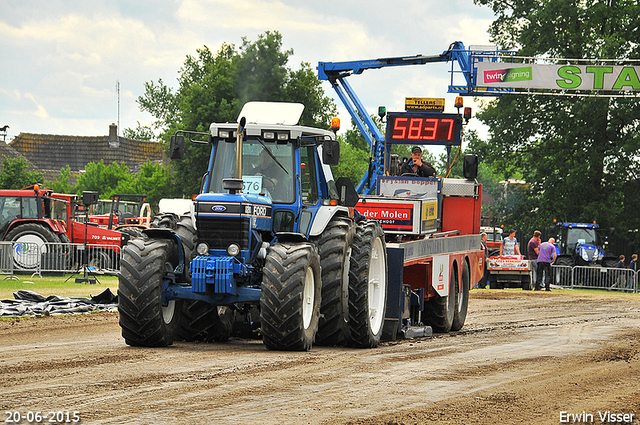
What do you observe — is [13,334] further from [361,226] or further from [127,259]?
[361,226]

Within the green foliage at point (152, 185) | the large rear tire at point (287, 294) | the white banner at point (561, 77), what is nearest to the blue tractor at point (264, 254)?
the large rear tire at point (287, 294)

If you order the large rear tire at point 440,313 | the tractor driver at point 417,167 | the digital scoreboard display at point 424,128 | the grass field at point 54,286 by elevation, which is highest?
the digital scoreboard display at point 424,128

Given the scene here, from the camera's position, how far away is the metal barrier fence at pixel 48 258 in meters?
22.6

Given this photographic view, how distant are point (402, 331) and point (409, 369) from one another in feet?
A: 11.6

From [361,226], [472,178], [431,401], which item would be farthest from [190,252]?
[472,178]

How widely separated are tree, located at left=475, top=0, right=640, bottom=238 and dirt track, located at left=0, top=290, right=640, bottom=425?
27751mm

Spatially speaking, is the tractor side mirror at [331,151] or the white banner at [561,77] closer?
the tractor side mirror at [331,151]

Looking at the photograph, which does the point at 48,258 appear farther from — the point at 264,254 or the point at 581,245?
the point at 581,245

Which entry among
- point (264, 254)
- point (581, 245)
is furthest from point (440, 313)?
point (581, 245)

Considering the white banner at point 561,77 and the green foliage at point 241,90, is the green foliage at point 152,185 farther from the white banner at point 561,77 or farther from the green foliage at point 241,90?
the white banner at point 561,77

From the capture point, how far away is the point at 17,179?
42.1m

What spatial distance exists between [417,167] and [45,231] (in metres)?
12.3

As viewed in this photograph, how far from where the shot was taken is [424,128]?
57.3 ft

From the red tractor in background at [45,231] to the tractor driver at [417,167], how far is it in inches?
367
